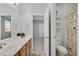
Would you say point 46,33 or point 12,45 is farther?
point 46,33

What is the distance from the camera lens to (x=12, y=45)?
2045mm

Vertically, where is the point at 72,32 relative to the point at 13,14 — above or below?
below

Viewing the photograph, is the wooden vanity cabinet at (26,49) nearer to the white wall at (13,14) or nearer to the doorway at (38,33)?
the doorway at (38,33)

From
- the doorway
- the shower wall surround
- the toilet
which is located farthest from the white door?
the shower wall surround

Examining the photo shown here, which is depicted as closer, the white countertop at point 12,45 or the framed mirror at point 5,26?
the white countertop at point 12,45

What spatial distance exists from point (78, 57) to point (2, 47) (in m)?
1.26

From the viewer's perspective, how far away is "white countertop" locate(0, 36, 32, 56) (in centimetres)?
189

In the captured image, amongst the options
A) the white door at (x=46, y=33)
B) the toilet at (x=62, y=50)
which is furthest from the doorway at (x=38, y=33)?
the toilet at (x=62, y=50)

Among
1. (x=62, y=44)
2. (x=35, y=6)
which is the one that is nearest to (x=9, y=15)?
(x=35, y=6)

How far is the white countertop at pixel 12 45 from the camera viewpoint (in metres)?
1.89

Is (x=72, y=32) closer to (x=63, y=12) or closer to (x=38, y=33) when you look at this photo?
(x=63, y=12)

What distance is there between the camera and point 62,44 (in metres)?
2.12

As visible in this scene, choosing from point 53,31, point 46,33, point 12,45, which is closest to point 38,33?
point 46,33

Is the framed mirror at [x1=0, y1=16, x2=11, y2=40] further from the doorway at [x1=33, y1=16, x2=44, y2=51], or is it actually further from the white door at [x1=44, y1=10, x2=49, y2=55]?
the white door at [x1=44, y1=10, x2=49, y2=55]
